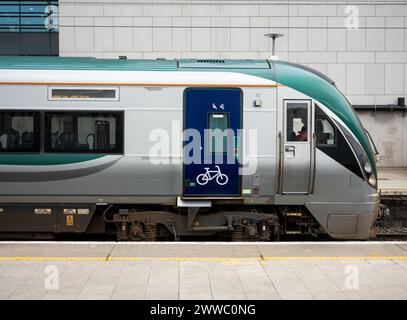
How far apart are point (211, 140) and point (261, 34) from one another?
1270cm

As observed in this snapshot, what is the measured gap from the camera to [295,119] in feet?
31.8

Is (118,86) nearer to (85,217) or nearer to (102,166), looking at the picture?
(102,166)

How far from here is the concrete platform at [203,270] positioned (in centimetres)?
639

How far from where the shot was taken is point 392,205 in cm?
1465

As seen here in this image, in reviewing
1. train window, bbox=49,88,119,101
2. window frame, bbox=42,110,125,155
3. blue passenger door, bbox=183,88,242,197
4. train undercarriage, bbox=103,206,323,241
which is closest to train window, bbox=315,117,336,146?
train undercarriage, bbox=103,206,323,241

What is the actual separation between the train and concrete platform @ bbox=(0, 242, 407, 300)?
114 cm

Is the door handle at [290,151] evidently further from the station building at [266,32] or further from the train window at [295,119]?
the station building at [266,32]

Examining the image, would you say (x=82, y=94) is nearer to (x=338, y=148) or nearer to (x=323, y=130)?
(x=323, y=130)

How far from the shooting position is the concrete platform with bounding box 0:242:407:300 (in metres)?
6.39

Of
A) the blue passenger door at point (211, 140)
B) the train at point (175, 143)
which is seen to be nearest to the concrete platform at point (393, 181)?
the train at point (175, 143)

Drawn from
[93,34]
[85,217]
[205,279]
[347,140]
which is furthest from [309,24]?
[205,279]

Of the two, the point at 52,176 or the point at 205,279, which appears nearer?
the point at 205,279

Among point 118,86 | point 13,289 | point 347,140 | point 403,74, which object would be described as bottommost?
point 13,289

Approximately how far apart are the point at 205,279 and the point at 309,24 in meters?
16.3
